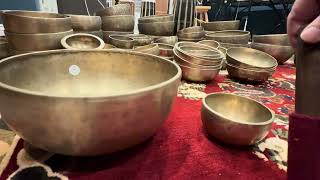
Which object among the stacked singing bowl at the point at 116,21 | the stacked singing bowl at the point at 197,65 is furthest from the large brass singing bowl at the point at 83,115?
the stacked singing bowl at the point at 116,21

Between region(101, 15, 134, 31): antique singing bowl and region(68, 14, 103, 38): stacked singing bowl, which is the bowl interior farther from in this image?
region(101, 15, 134, 31): antique singing bowl

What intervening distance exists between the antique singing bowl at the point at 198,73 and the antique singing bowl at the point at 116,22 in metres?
0.69

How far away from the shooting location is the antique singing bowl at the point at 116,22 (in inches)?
63.7

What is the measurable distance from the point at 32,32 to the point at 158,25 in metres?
0.99

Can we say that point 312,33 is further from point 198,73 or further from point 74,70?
point 198,73

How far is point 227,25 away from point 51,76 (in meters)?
1.43

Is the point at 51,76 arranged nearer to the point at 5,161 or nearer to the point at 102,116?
the point at 5,161

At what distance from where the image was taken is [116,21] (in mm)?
1626

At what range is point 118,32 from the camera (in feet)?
5.42

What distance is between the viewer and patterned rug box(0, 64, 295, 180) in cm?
47

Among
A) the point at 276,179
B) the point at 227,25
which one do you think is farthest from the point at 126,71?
the point at 227,25

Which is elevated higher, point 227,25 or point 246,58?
point 227,25

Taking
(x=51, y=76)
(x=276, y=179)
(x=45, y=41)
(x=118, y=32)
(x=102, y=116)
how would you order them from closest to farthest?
1. (x=102, y=116)
2. (x=276, y=179)
3. (x=51, y=76)
4. (x=45, y=41)
5. (x=118, y=32)

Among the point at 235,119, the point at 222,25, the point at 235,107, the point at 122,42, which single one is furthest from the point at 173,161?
the point at 222,25
